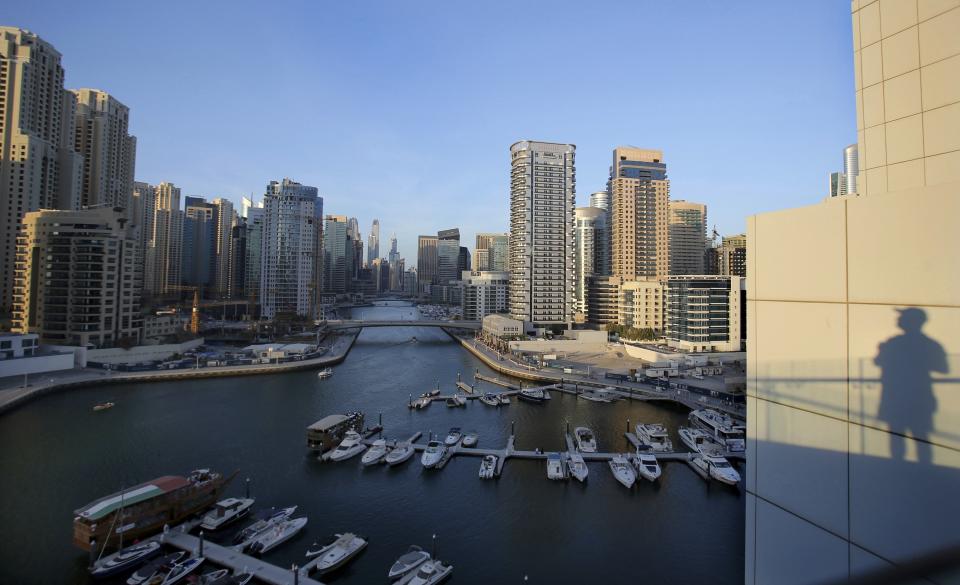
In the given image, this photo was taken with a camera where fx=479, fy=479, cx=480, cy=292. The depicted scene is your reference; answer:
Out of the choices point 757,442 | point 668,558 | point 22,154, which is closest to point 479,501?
point 668,558

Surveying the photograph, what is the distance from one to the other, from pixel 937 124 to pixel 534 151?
4128 cm

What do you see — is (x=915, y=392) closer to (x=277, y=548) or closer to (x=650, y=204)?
(x=277, y=548)

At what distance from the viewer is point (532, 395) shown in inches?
849

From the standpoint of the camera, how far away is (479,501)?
11625mm

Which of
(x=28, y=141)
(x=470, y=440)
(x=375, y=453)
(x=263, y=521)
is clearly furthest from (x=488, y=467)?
(x=28, y=141)

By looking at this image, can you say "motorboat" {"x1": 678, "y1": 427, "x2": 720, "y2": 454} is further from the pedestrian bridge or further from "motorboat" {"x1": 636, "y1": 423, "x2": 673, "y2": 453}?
the pedestrian bridge

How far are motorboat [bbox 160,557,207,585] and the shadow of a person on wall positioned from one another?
1033cm

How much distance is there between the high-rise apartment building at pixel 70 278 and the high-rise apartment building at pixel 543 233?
93.0ft

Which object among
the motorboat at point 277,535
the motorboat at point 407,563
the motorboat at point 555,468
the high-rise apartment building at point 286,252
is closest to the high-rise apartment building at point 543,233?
the high-rise apartment building at point 286,252

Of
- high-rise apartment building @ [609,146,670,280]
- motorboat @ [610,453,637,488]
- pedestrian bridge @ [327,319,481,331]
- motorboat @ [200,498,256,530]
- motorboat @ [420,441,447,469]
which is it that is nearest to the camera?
motorboat @ [200,498,256,530]

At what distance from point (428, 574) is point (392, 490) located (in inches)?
160

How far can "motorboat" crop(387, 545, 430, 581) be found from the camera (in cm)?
854

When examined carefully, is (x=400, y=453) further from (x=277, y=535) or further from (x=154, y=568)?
(x=154, y=568)

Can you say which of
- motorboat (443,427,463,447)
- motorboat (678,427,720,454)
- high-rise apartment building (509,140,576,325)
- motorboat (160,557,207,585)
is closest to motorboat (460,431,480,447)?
motorboat (443,427,463,447)
